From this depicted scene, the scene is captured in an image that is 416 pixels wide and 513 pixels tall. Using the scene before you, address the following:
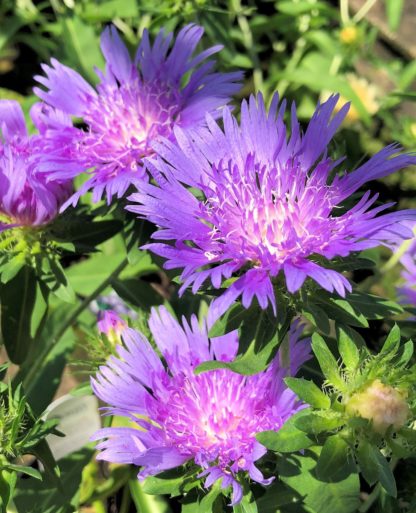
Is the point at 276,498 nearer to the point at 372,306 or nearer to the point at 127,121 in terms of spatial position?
the point at 372,306

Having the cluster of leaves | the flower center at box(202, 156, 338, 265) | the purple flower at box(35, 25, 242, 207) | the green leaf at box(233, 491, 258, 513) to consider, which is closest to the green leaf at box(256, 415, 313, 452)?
the green leaf at box(233, 491, 258, 513)

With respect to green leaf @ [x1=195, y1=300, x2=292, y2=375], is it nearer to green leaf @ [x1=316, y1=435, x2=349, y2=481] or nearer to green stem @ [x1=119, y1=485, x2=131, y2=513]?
green leaf @ [x1=316, y1=435, x2=349, y2=481]

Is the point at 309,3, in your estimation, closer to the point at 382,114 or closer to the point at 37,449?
the point at 382,114

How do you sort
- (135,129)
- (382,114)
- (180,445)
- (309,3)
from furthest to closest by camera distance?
1. (382,114)
2. (309,3)
3. (135,129)
4. (180,445)

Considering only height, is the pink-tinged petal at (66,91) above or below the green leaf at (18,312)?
above

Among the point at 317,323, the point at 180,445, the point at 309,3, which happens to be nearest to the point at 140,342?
the point at 180,445

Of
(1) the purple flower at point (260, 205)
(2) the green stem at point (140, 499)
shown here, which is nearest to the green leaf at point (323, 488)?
(1) the purple flower at point (260, 205)

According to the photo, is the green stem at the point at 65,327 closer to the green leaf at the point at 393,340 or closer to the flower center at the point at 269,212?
the flower center at the point at 269,212
